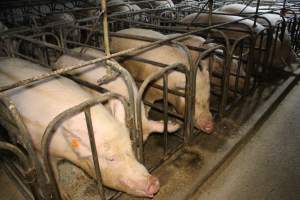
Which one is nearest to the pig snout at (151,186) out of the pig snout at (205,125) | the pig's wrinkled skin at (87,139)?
the pig's wrinkled skin at (87,139)

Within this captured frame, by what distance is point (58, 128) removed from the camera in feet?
8.36

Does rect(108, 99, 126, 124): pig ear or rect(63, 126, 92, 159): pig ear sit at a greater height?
rect(108, 99, 126, 124): pig ear

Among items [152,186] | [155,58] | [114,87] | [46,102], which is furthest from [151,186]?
[155,58]

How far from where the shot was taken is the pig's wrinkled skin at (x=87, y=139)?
2.41 meters

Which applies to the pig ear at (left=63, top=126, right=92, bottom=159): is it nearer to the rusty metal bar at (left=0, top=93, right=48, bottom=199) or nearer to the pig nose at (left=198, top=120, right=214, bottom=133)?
the rusty metal bar at (left=0, top=93, right=48, bottom=199)

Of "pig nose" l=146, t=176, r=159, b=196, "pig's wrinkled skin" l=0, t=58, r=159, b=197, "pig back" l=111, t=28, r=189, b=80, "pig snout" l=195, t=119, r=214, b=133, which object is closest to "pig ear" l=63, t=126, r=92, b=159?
"pig's wrinkled skin" l=0, t=58, r=159, b=197

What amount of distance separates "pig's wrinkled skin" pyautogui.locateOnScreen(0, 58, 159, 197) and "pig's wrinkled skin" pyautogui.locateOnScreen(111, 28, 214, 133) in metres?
1.39

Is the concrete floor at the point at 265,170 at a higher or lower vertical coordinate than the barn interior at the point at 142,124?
lower

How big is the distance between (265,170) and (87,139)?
221 centimetres

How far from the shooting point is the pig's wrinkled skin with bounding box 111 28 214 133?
3.66 m

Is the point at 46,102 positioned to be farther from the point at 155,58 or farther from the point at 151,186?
the point at 155,58

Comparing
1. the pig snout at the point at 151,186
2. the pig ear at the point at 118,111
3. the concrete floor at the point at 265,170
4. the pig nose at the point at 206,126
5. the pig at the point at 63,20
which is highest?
the pig at the point at 63,20

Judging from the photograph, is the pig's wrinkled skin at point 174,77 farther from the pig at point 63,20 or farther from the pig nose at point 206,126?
the pig at point 63,20

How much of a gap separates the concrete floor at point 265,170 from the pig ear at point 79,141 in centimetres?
131
